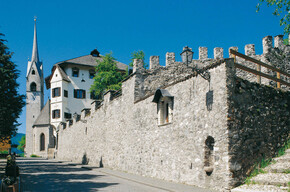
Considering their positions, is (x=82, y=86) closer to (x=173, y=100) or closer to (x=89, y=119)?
(x=89, y=119)

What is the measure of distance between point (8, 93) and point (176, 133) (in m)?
11.3

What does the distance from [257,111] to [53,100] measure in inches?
1794

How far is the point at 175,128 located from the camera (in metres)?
12.4

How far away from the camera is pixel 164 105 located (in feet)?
44.4

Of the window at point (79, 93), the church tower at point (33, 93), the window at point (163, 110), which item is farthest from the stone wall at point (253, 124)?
the church tower at point (33, 93)

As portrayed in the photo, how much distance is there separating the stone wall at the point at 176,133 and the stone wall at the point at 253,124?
0.97 ft

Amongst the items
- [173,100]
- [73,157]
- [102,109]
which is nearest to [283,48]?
[173,100]

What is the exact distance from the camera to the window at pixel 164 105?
12.9 m

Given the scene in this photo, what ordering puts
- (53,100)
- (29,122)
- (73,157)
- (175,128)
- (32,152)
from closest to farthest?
(175,128), (73,157), (53,100), (32,152), (29,122)

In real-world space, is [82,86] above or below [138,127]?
above

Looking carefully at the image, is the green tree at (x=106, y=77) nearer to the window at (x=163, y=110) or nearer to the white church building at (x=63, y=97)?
the white church building at (x=63, y=97)

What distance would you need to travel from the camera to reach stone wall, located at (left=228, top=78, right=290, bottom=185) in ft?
30.1

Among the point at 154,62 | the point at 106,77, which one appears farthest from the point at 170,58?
the point at 106,77

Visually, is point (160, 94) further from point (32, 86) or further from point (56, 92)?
point (32, 86)
